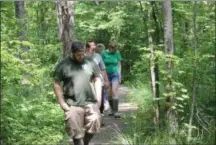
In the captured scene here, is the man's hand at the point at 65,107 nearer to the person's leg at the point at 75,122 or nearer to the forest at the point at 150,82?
the person's leg at the point at 75,122

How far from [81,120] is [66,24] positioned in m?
3.03

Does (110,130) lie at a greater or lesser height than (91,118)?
lesser

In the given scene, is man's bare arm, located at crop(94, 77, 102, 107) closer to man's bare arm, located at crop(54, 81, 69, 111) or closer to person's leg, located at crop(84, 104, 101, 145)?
person's leg, located at crop(84, 104, 101, 145)

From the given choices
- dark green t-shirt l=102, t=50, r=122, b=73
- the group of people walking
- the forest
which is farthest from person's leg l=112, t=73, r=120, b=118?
the group of people walking

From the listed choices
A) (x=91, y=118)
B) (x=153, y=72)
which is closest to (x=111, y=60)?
(x=153, y=72)

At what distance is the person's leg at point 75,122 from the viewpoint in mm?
6148

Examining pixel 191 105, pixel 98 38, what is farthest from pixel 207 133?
pixel 98 38

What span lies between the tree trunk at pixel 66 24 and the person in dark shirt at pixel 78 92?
2.57 metres

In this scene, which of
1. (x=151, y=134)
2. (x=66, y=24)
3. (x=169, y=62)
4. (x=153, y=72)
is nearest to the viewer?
(x=169, y=62)

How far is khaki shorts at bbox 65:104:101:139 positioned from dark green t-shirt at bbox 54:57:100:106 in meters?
0.10

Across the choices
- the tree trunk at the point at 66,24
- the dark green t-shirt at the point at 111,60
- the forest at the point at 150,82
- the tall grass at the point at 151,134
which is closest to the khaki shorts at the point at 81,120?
the forest at the point at 150,82

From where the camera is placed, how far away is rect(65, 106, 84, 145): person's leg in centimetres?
615

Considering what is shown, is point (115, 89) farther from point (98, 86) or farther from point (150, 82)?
point (98, 86)

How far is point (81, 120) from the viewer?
6.27 metres
